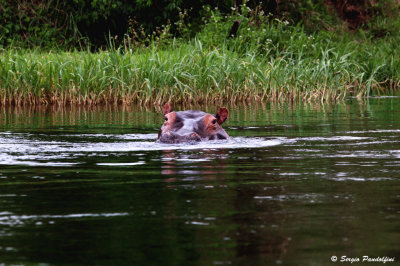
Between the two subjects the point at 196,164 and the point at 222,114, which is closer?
the point at 196,164

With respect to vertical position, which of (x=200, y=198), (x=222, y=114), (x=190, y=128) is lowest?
(x=200, y=198)

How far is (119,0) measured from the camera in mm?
26609

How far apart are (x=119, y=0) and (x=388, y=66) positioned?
933cm

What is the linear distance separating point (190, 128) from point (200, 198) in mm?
3689

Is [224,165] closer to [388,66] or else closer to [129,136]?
[129,136]

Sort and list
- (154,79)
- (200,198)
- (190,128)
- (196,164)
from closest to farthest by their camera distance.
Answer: (200,198) < (196,164) < (190,128) < (154,79)

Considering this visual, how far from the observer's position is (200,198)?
5.12m

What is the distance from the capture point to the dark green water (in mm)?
3695

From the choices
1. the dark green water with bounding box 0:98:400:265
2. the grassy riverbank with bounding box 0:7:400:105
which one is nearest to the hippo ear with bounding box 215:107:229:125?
the dark green water with bounding box 0:98:400:265

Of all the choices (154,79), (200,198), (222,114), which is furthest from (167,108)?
(154,79)

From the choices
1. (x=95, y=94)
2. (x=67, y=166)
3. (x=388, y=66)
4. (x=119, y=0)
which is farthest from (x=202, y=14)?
(x=67, y=166)

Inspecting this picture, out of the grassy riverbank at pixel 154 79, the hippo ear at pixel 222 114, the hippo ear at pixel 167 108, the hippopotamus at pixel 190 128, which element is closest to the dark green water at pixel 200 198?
the hippopotamus at pixel 190 128

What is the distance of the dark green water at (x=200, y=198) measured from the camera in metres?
3.70

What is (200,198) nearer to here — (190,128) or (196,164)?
(196,164)
